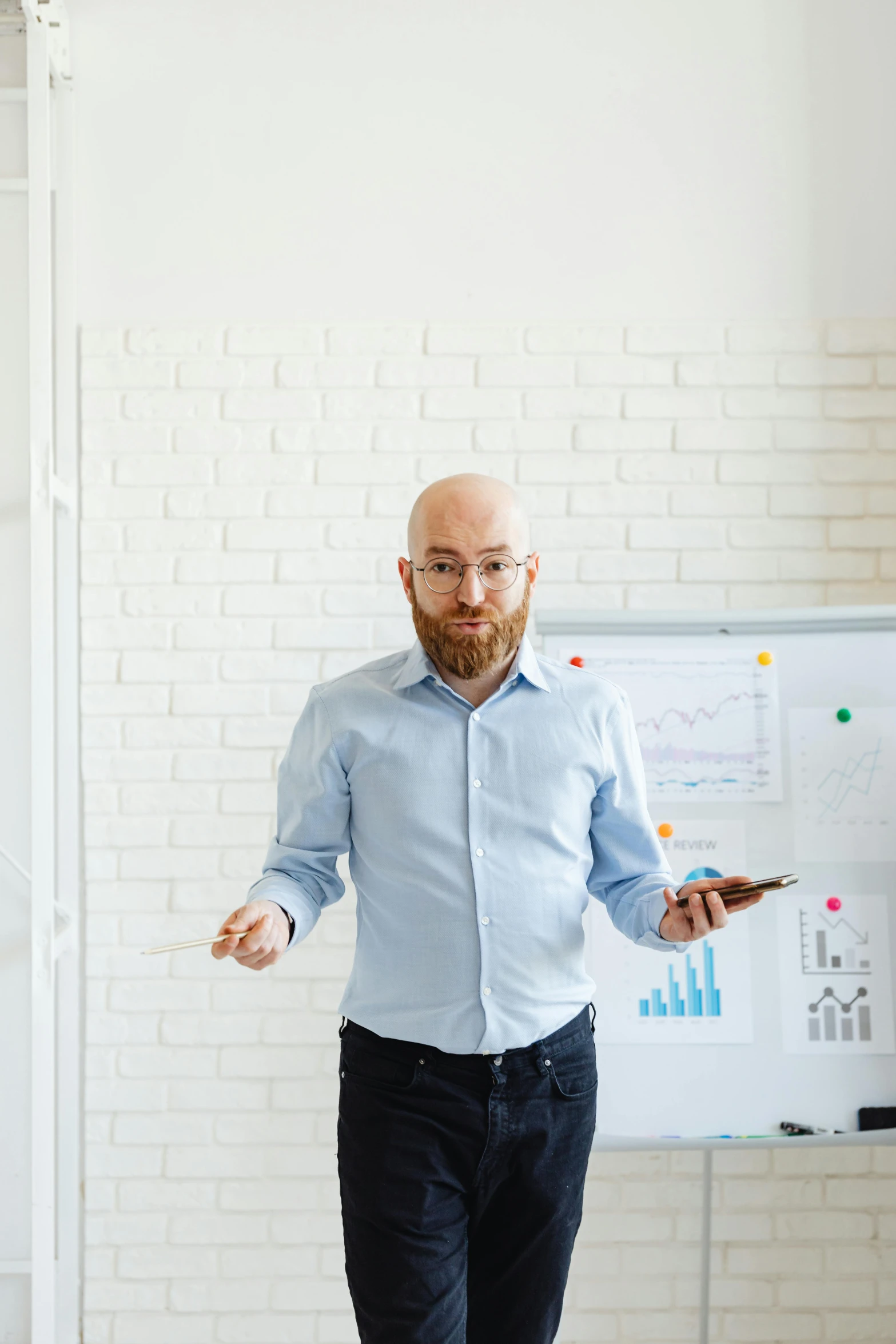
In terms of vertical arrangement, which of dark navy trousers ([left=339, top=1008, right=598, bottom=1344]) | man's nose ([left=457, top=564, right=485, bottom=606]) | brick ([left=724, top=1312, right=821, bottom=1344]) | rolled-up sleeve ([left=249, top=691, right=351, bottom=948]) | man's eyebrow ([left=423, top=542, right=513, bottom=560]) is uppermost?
man's eyebrow ([left=423, top=542, right=513, bottom=560])

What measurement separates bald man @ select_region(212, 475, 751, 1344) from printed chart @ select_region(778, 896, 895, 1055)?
61 cm

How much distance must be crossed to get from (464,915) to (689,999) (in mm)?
762

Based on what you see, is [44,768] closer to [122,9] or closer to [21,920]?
[21,920]

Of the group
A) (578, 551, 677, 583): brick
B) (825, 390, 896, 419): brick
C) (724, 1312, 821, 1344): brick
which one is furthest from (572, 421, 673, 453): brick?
(724, 1312, 821, 1344): brick

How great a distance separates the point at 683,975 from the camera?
2.06 m

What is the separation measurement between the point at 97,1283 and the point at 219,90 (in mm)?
2697

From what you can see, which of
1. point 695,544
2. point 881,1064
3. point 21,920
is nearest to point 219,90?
point 695,544

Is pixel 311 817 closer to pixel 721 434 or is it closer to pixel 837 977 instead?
pixel 837 977

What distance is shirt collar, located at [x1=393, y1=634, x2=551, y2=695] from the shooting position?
158cm

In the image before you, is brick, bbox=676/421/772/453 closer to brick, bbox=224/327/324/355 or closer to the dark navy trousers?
brick, bbox=224/327/324/355

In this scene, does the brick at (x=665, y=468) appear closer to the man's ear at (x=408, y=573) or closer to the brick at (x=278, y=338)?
the brick at (x=278, y=338)

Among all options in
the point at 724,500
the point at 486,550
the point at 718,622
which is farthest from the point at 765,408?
the point at 486,550

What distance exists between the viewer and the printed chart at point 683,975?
2041 millimetres

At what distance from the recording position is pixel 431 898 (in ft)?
4.95
